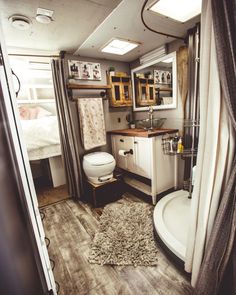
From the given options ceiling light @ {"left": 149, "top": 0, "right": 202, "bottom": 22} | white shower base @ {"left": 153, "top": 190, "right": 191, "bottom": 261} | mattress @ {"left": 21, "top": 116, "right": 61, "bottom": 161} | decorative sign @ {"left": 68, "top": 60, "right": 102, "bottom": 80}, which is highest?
ceiling light @ {"left": 149, "top": 0, "right": 202, "bottom": 22}

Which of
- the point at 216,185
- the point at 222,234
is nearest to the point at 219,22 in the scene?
the point at 216,185

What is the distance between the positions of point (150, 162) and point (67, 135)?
1.26 meters

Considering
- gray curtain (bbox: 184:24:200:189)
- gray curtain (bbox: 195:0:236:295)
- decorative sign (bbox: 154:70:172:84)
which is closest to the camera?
gray curtain (bbox: 195:0:236:295)

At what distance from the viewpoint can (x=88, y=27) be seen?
1.76m

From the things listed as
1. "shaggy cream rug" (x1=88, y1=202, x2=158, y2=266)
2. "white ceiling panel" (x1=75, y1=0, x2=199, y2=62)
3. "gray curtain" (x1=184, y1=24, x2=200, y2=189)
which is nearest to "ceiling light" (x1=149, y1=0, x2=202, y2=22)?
"white ceiling panel" (x1=75, y1=0, x2=199, y2=62)

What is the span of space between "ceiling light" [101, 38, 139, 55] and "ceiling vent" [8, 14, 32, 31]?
960 millimetres

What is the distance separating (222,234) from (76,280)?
3.64 feet

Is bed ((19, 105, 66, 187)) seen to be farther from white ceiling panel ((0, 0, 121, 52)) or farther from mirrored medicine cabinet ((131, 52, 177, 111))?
mirrored medicine cabinet ((131, 52, 177, 111))

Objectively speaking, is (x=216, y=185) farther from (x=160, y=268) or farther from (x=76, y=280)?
(x=76, y=280)

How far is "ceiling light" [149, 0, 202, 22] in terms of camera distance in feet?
4.60

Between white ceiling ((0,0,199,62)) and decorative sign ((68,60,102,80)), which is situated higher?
white ceiling ((0,0,199,62))

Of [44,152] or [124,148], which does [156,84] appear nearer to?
[124,148]

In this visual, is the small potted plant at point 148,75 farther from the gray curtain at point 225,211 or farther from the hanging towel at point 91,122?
the gray curtain at point 225,211

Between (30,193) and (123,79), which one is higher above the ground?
(123,79)
